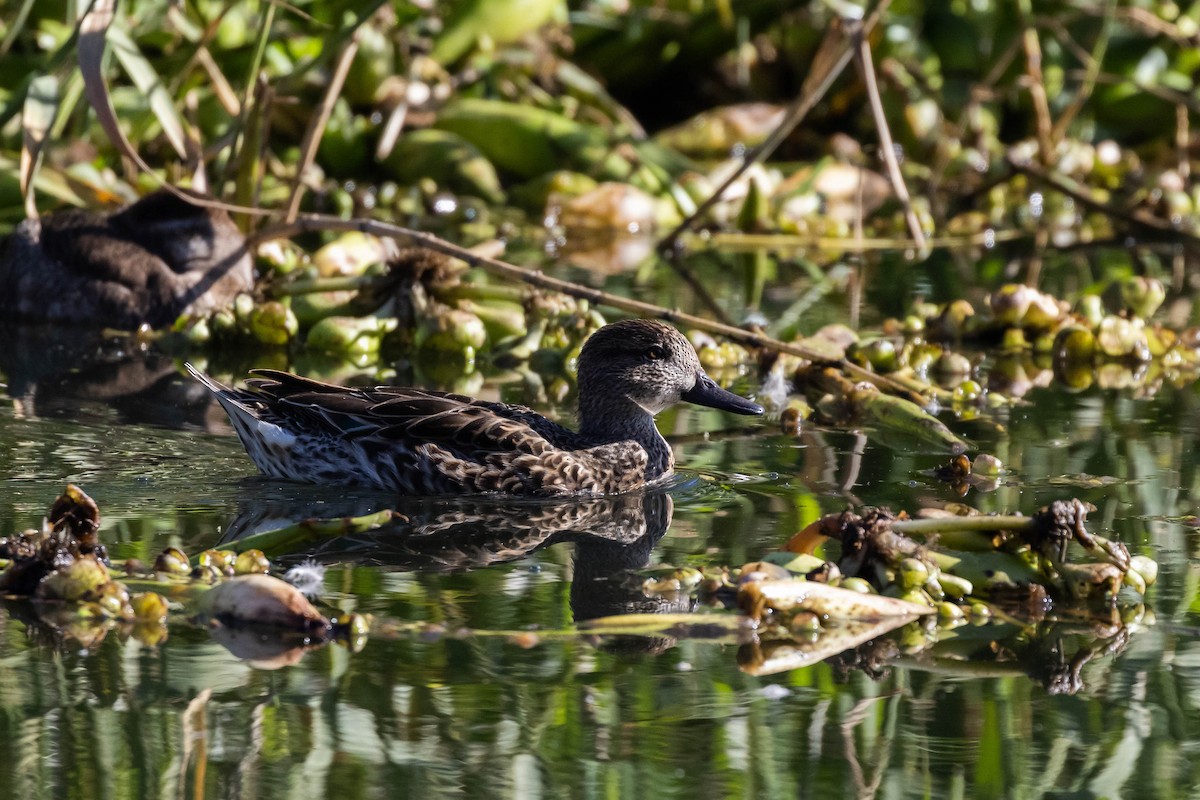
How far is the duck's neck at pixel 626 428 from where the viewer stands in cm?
629

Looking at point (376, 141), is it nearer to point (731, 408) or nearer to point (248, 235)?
point (248, 235)

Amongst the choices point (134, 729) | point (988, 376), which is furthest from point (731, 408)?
point (134, 729)

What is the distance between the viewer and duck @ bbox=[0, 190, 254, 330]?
914 centimetres

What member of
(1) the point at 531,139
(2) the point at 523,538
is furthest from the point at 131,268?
(1) the point at 531,139

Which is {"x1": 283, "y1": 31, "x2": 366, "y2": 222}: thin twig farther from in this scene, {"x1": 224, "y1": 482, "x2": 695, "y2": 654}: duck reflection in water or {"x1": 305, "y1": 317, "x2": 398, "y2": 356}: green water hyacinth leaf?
{"x1": 224, "y1": 482, "x2": 695, "y2": 654}: duck reflection in water

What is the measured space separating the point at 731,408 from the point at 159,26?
643cm

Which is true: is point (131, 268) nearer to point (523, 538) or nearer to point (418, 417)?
point (418, 417)

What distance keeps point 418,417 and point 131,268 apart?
148 inches

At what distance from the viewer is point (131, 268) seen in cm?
920

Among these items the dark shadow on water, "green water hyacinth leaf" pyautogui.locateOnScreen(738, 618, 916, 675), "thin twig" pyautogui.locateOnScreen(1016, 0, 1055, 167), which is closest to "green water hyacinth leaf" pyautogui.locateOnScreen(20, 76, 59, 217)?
the dark shadow on water

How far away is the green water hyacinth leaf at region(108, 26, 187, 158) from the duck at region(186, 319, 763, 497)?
2402 mm

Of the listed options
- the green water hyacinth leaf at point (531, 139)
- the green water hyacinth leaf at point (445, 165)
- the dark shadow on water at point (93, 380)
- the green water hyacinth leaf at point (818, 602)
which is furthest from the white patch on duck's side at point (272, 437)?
the green water hyacinth leaf at point (531, 139)

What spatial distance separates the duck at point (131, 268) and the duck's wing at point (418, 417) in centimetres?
308

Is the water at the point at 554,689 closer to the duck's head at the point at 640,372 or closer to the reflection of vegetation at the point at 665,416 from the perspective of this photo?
the reflection of vegetation at the point at 665,416
